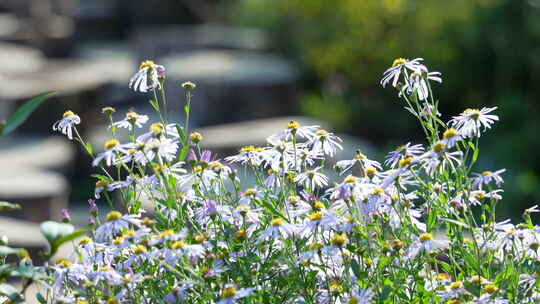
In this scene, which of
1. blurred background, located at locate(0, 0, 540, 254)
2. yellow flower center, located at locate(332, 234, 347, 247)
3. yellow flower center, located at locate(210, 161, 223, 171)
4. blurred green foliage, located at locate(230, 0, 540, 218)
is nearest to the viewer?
yellow flower center, located at locate(332, 234, 347, 247)

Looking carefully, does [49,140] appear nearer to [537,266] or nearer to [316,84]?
[316,84]

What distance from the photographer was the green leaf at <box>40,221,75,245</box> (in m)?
1.41

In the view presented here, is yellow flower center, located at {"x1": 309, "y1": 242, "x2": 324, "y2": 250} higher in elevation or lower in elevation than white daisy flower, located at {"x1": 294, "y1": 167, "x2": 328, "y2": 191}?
lower

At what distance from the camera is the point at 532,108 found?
327 inches

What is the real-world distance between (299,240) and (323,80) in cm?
849

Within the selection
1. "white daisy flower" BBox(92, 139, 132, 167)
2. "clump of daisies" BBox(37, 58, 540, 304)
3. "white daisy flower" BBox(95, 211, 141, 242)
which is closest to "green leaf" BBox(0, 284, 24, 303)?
"clump of daisies" BBox(37, 58, 540, 304)

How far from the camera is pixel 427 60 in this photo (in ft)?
29.7

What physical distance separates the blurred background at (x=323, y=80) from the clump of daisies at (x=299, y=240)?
4526 mm

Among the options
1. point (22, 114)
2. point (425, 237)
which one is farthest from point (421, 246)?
point (22, 114)

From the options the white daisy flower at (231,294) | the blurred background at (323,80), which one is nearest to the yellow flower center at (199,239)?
the white daisy flower at (231,294)

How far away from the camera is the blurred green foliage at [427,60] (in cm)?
809

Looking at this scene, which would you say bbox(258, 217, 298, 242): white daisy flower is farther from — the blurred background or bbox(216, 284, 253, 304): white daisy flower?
the blurred background

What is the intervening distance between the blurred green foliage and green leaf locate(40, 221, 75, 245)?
6090 millimetres

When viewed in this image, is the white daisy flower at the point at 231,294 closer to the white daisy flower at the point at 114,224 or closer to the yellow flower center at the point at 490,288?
the white daisy flower at the point at 114,224
